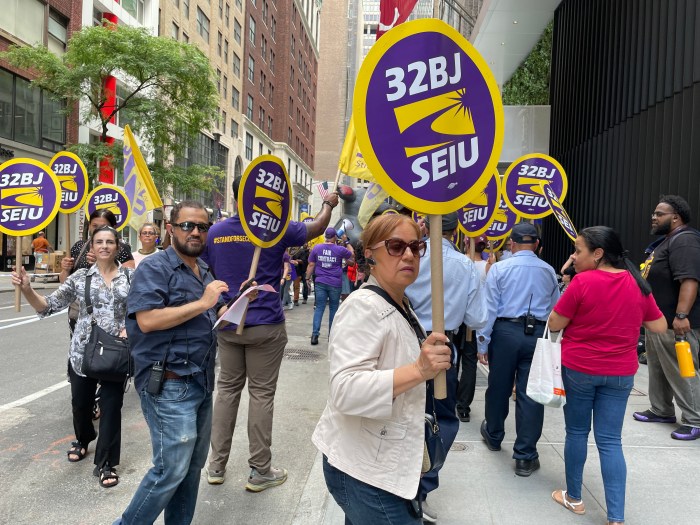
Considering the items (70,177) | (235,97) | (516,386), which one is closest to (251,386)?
(516,386)

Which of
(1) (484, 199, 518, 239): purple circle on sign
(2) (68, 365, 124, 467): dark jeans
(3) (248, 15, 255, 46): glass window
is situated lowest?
(2) (68, 365, 124, 467): dark jeans

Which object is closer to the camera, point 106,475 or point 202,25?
point 106,475

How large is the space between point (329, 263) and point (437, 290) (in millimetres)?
8355

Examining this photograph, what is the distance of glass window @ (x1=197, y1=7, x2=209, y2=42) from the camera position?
41.1 m

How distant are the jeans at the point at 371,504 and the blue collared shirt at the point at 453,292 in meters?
2.14

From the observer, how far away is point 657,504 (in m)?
3.79

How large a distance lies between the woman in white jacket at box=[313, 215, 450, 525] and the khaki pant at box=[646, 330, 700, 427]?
3.97 meters

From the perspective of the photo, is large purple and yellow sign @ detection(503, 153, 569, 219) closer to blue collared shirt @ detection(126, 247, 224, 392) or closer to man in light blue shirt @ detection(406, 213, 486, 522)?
man in light blue shirt @ detection(406, 213, 486, 522)

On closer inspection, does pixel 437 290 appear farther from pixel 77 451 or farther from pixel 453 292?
pixel 77 451

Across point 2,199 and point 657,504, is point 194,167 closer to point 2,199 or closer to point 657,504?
point 2,199

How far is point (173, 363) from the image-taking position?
291 centimetres

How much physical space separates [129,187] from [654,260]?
20.8ft

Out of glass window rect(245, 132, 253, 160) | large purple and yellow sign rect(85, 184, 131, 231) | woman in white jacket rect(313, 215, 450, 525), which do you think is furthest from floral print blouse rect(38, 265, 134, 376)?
glass window rect(245, 132, 253, 160)

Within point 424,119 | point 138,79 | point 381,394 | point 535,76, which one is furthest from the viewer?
point 138,79
